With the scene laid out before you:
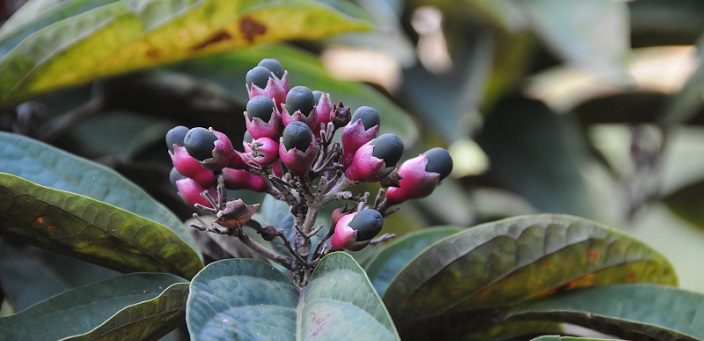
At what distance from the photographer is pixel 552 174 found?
179 centimetres

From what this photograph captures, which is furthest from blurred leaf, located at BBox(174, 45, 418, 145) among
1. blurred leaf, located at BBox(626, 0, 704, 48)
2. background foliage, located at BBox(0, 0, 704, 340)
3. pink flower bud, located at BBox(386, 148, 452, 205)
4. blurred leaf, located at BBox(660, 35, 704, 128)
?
blurred leaf, located at BBox(626, 0, 704, 48)

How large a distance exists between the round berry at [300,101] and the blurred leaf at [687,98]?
1295 millimetres

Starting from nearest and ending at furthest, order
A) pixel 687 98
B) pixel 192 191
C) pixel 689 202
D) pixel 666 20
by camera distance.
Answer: pixel 192 191, pixel 687 98, pixel 666 20, pixel 689 202

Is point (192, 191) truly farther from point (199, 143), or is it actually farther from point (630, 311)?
point (630, 311)

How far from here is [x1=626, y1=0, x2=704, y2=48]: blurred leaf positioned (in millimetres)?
Result: 2014

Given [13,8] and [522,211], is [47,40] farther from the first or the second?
[522,211]

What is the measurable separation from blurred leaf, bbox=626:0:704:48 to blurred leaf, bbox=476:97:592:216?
13.7 inches

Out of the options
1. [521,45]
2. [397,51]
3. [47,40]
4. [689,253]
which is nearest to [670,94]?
[521,45]

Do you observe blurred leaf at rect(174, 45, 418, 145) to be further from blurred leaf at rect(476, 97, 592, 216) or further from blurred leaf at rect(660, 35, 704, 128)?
blurred leaf at rect(660, 35, 704, 128)

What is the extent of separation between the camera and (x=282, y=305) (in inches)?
28.0

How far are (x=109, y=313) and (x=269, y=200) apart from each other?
0.72 feet

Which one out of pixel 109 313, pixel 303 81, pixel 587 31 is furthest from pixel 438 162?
pixel 587 31

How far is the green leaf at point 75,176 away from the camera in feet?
2.65

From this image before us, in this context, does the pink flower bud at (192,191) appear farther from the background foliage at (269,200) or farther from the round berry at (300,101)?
the round berry at (300,101)
